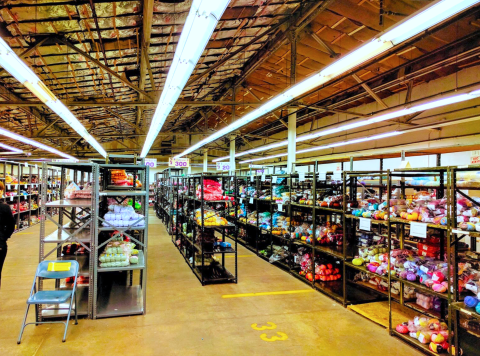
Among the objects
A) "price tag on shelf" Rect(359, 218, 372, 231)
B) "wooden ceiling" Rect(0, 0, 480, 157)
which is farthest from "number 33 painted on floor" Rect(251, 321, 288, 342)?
"wooden ceiling" Rect(0, 0, 480, 157)

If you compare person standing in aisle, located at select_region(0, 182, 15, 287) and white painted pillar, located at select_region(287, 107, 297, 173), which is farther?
white painted pillar, located at select_region(287, 107, 297, 173)

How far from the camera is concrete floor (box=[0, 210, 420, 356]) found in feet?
10.9

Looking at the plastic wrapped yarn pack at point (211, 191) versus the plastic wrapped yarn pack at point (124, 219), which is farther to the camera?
the plastic wrapped yarn pack at point (211, 191)

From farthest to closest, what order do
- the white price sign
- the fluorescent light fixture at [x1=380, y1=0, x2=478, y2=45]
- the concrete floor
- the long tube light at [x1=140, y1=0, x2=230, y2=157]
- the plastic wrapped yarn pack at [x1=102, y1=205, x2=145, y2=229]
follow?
1. the white price sign
2. the plastic wrapped yarn pack at [x1=102, y1=205, x2=145, y2=229]
3. the concrete floor
4. the long tube light at [x1=140, y1=0, x2=230, y2=157]
5. the fluorescent light fixture at [x1=380, y1=0, x2=478, y2=45]

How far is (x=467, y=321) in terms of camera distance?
318 centimetres

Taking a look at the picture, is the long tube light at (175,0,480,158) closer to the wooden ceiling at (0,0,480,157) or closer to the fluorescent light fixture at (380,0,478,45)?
the fluorescent light fixture at (380,0,478,45)

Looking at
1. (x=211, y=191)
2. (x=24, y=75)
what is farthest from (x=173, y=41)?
(x=211, y=191)

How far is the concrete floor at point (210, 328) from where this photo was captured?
334 centimetres

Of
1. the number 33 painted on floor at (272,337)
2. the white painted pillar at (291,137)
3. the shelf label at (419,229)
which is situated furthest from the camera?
the white painted pillar at (291,137)

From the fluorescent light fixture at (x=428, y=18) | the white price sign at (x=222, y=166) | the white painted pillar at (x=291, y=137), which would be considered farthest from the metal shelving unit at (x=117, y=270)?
the white price sign at (x=222, y=166)

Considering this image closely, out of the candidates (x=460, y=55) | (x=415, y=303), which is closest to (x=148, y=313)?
(x=415, y=303)

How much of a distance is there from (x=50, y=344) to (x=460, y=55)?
778 centimetres

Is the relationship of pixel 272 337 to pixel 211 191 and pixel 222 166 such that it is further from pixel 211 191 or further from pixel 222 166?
pixel 222 166

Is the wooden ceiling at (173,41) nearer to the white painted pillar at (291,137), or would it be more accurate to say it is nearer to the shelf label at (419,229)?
the white painted pillar at (291,137)
